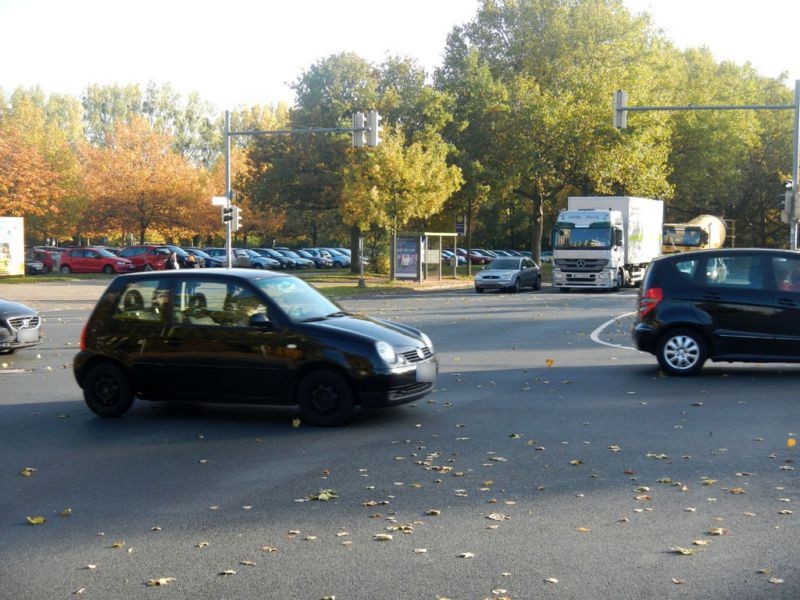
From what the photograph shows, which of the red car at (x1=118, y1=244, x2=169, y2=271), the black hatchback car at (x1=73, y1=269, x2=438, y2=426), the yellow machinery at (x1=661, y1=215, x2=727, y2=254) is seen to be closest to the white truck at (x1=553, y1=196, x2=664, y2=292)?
the yellow machinery at (x1=661, y1=215, x2=727, y2=254)

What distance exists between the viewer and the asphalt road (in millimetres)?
5422

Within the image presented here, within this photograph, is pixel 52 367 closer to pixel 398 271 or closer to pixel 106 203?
pixel 398 271

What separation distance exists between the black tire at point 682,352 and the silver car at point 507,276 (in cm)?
2681

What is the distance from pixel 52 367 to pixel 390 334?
24.5ft

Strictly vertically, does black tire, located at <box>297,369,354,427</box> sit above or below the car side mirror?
below

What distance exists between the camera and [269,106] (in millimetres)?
122250

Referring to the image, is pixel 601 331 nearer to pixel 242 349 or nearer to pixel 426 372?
pixel 426 372

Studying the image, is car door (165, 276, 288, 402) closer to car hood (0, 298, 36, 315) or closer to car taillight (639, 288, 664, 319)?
car taillight (639, 288, 664, 319)

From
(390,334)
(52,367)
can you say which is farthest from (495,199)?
(390,334)

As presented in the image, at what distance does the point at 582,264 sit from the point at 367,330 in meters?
31.0

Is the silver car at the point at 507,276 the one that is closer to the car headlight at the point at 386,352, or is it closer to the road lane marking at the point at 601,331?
the road lane marking at the point at 601,331

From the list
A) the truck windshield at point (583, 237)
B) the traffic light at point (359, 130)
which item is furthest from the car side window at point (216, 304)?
the truck windshield at point (583, 237)

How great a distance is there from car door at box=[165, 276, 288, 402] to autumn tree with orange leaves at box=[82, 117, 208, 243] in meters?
62.6

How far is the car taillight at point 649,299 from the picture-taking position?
1398cm
